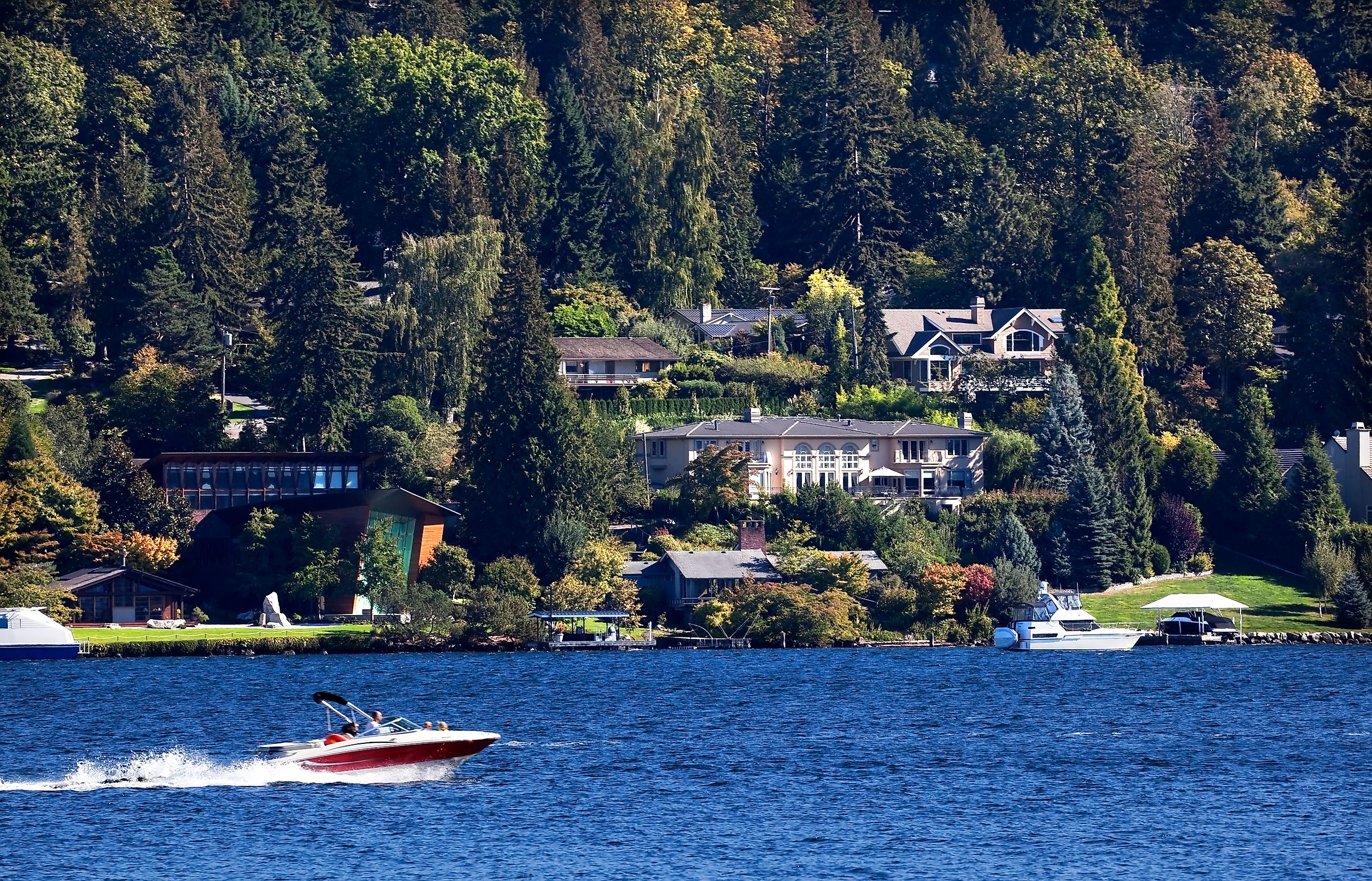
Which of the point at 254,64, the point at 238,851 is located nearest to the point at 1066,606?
the point at 238,851

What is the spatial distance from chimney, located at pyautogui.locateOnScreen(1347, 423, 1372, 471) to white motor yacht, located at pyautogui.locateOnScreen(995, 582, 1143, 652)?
2494 centimetres

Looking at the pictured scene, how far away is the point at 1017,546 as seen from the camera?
401 ft

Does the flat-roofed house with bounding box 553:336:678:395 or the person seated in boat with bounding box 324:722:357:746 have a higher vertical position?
the flat-roofed house with bounding box 553:336:678:395

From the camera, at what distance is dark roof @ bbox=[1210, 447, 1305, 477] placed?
13512 cm

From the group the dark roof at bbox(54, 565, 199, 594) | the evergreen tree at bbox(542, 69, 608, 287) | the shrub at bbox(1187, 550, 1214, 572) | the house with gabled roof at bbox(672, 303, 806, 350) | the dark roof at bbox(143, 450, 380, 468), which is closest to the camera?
the dark roof at bbox(54, 565, 199, 594)

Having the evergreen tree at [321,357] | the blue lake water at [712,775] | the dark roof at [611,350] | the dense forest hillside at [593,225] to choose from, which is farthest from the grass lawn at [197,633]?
the dark roof at [611,350]

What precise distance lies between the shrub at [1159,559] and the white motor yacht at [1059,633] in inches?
428

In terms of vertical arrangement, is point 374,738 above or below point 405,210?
below

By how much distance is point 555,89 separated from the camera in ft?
571

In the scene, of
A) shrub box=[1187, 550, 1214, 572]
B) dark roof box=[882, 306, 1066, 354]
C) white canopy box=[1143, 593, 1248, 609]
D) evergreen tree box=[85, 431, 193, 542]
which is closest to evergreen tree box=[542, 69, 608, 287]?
dark roof box=[882, 306, 1066, 354]

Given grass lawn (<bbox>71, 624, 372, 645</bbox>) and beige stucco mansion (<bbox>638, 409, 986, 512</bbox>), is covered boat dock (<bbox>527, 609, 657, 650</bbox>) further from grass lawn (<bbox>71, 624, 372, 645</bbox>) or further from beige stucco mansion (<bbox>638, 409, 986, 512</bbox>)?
beige stucco mansion (<bbox>638, 409, 986, 512</bbox>)

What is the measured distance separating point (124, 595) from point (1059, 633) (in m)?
45.9

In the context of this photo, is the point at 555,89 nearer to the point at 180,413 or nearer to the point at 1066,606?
the point at 180,413

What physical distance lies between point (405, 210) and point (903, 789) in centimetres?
9955
